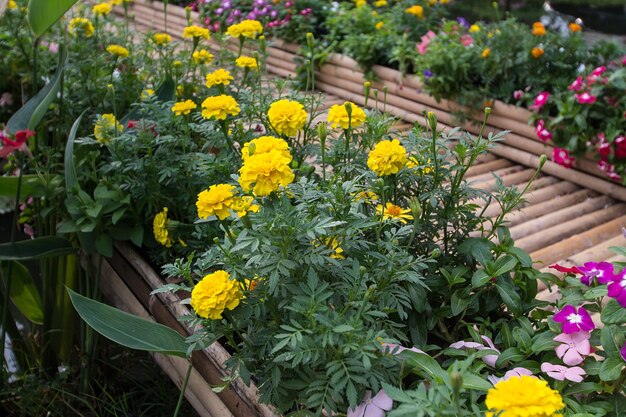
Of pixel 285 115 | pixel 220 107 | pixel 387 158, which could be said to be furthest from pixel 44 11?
pixel 387 158

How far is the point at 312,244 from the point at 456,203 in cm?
42

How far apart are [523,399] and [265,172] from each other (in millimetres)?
504

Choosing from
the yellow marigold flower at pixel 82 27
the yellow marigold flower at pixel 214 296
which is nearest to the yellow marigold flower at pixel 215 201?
the yellow marigold flower at pixel 214 296

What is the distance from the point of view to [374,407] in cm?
100

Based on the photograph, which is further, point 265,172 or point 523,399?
point 265,172

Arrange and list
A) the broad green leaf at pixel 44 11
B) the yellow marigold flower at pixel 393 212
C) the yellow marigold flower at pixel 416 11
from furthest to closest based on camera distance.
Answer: the yellow marigold flower at pixel 416 11, the broad green leaf at pixel 44 11, the yellow marigold flower at pixel 393 212

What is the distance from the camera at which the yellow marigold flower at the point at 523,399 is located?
0.73 metres

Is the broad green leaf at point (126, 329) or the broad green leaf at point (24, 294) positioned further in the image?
the broad green leaf at point (24, 294)

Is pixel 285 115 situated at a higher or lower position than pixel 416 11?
higher

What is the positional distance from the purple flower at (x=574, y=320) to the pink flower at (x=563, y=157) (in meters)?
1.78

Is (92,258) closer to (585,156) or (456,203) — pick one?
(456,203)

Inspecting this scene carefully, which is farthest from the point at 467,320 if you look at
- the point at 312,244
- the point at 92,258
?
the point at 92,258

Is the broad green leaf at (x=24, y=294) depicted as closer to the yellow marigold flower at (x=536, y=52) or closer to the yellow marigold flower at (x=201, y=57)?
the yellow marigold flower at (x=201, y=57)

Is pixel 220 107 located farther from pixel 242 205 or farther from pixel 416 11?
pixel 416 11
